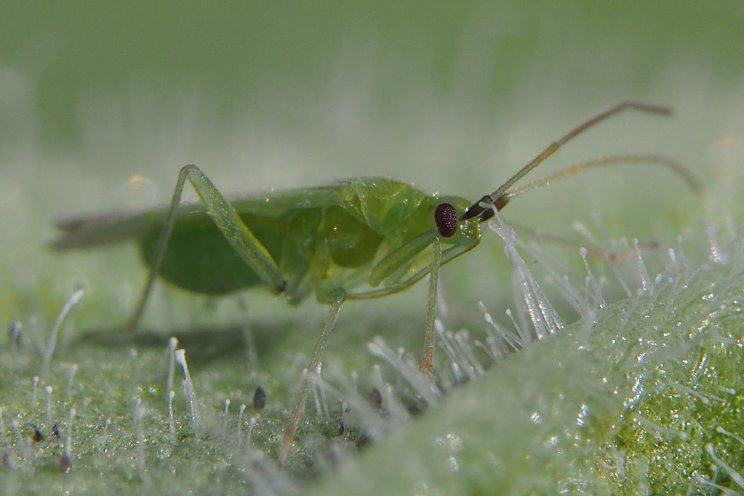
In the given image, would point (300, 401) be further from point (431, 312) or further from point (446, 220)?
point (446, 220)

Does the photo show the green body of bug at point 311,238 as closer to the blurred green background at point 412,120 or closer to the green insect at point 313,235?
the green insect at point 313,235

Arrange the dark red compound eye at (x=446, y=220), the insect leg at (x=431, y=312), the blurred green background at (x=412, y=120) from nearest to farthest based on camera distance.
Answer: the insect leg at (x=431, y=312) < the dark red compound eye at (x=446, y=220) < the blurred green background at (x=412, y=120)

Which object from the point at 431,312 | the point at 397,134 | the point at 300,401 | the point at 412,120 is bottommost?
the point at 300,401

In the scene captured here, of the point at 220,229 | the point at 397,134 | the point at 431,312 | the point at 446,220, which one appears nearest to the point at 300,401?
the point at 431,312

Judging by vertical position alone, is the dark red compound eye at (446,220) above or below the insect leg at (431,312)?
above

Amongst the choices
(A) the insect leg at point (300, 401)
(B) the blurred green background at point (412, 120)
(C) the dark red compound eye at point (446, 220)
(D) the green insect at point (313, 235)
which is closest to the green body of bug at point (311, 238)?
(D) the green insect at point (313, 235)

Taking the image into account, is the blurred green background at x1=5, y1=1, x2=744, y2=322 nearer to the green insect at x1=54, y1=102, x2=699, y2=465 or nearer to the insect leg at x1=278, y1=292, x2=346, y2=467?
the green insect at x1=54, y1=102, x2=699, y2=465

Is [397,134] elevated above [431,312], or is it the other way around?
[397,134]
